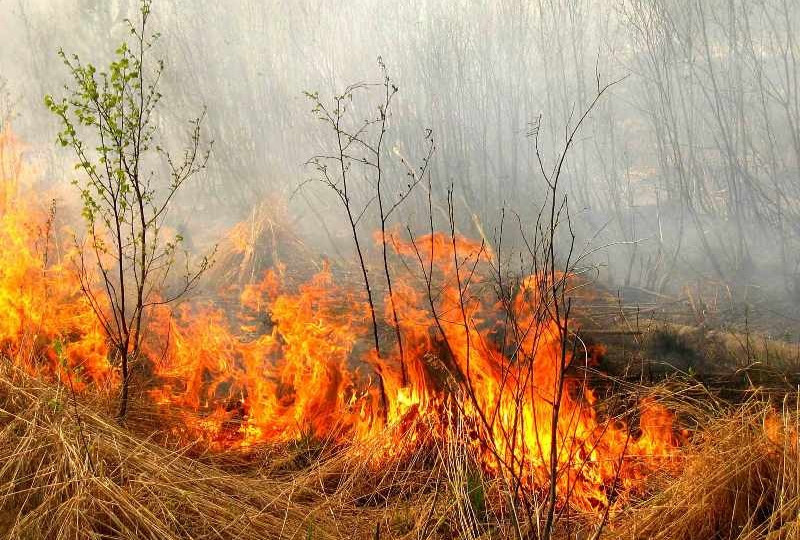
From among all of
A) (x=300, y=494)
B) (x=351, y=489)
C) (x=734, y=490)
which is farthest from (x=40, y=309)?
(x=734, y=490)

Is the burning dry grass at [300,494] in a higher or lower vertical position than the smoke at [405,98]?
lower

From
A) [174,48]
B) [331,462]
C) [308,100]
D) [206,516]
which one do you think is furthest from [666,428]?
[174,48]

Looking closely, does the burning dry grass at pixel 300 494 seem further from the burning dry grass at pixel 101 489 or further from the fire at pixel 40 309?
the fire at pixel 40 309

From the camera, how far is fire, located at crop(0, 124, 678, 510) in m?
3.46

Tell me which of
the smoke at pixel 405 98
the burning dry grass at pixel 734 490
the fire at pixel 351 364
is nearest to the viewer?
the burning dry grass at pixel 734 490

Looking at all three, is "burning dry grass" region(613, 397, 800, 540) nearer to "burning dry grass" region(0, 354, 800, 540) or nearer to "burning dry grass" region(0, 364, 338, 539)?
"burning dry grass" region(0, 354, 800, 540)

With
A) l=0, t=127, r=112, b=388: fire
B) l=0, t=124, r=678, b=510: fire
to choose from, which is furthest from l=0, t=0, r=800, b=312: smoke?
l=0, t=124, r=678, b=510: fire

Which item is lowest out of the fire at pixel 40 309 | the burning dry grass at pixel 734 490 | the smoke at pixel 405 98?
the burning dry grass at pixel 734 490

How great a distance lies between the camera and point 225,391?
4.86 meters

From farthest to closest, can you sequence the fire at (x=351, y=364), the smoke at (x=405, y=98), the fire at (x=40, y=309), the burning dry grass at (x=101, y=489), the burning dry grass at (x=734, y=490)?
the smoke at (x=405, y=98) < the fire at (x=40, y=309) < the fire at (x=351, y=364) < the burning dry grass at (x=101, y=489) < the burning dry grass at (x=734, y=490)

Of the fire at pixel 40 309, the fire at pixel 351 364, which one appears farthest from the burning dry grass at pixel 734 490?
the fire at pixel 40 309

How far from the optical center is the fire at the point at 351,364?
346 cm

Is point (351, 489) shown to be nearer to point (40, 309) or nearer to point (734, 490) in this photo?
point (734, 490)

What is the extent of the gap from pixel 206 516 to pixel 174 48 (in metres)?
8.18
